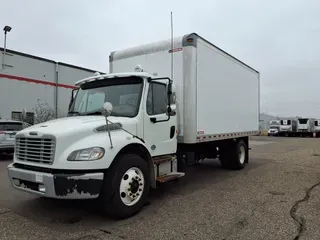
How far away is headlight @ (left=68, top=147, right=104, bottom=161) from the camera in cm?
439

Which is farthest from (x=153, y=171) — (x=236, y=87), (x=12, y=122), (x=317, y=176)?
(x=12, y=122)

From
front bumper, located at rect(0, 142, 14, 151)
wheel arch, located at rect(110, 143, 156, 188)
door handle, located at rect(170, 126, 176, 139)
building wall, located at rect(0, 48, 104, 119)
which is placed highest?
building wall, located at rect(0, 48, 104, 119)

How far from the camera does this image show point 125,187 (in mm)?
4879

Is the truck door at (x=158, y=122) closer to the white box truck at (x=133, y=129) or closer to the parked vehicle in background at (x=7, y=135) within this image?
the white box truck at (x=133, y=129)

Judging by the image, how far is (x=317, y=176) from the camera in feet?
29.0

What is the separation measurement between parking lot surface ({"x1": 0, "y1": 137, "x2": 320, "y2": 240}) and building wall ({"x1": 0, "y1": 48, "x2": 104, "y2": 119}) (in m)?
8.54

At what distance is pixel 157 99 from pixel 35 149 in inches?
97.2

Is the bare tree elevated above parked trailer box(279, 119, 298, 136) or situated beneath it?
elevated above

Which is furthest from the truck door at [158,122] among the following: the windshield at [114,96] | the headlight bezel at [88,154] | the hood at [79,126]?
the headlight bezel at [88,154]

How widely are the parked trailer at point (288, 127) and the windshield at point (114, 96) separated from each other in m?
45.2

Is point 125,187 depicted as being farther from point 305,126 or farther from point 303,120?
point 303,120

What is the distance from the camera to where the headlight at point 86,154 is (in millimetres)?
4395

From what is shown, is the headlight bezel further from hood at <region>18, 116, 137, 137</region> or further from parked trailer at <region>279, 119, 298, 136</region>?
parked trailer at <region>279, 119, 298, 136</region>

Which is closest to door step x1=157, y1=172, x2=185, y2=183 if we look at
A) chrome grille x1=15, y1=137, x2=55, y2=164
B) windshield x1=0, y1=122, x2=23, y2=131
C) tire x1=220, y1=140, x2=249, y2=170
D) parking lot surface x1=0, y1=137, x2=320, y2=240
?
parking lot surface x1=0, y1=137, x2=320, y2=240
